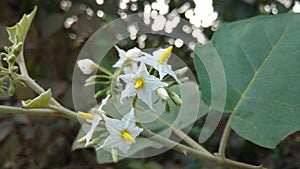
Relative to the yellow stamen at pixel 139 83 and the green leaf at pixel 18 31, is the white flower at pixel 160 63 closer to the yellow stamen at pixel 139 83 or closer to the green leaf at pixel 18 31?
the yellow stamen at pixel 139 83

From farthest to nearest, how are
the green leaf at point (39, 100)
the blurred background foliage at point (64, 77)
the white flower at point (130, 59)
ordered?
the blurred background foliage at point (64, 77) → the white flower at point (130, 59) → the green leaf at point (39, 100)

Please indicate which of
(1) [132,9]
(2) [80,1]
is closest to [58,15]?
(2) [80,1]

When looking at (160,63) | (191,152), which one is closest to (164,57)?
(160,63)

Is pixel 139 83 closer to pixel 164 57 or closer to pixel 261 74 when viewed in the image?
pixel 164 57

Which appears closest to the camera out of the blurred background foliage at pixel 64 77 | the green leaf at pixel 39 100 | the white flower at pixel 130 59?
the green leaf at pixel 39 100

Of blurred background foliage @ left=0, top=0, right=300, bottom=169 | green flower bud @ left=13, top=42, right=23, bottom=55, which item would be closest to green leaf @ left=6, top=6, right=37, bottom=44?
green flower bud @ left=13, top=42, right=23, bottom=55

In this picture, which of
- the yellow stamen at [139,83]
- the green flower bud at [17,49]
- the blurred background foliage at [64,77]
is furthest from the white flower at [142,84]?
the blurred background foliage at [64,77]

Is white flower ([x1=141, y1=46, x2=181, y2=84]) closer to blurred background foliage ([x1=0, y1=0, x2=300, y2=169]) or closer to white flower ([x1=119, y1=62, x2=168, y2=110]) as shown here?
white flower ([x1=119, y1=62, x2=168, y2=110])
